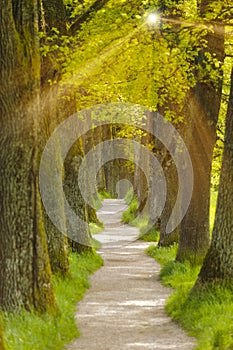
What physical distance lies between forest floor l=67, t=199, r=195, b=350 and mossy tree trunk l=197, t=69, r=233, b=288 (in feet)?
Result: 3.80

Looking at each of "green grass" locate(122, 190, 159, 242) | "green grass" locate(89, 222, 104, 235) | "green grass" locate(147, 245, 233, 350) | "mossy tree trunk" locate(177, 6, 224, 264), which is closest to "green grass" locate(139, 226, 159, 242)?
"green grass" locate(122, 190, 159, 242)

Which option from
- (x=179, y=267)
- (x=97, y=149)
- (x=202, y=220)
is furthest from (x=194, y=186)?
(x=97, y=149)

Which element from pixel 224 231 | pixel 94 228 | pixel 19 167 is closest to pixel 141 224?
pixel 94 228

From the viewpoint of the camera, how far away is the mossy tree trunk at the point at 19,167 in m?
10.3

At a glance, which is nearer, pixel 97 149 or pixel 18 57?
pixel 18 57

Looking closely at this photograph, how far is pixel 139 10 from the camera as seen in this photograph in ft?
45.4

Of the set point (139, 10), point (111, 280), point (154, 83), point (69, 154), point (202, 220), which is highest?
point (139, 10)

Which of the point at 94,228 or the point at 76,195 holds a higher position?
the point at 76,195

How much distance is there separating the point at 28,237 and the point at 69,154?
30.6 ft

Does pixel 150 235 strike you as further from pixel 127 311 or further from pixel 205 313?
pixel 205 313

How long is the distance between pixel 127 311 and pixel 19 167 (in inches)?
163

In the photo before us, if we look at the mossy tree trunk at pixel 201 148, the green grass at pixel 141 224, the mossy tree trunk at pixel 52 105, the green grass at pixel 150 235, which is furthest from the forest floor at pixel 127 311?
the green grass at pixel 141 224

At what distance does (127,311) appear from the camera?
Result: 42.9 ft

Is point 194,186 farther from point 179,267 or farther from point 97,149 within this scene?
point 97,149
